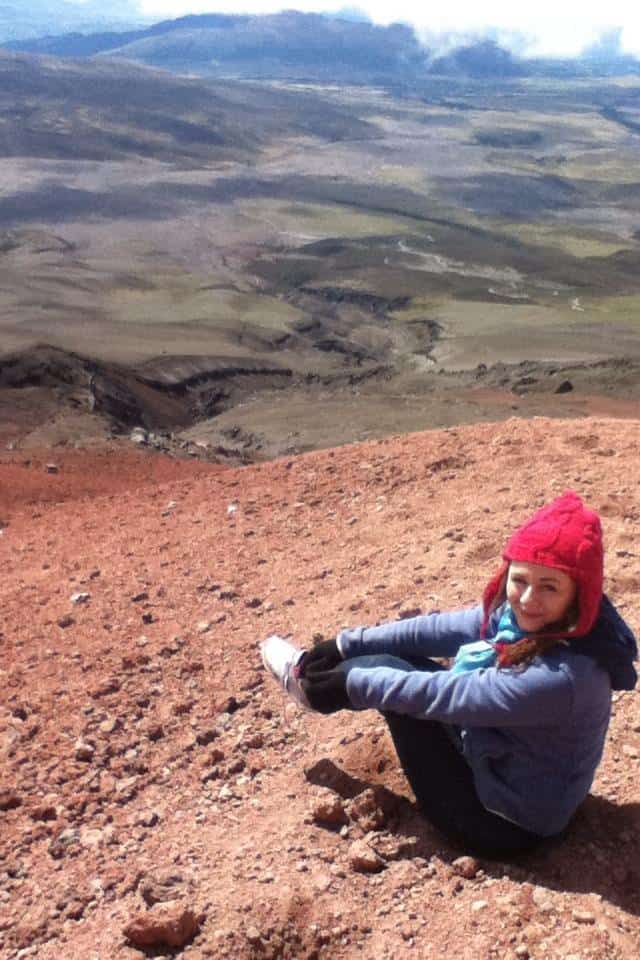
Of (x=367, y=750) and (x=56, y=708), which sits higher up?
(x=367, y=750)

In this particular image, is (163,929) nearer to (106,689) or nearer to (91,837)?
(91,837)

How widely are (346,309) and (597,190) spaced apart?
2507 inches

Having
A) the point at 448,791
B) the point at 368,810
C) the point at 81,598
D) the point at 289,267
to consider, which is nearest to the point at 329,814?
the point at 368,810

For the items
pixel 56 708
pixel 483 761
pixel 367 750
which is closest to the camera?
pixel 483 761

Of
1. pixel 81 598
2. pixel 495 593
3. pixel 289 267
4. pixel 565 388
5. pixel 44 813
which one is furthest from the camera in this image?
pixel 289 267

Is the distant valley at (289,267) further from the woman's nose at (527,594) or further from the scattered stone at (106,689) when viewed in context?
the woman's nose at (527,594)

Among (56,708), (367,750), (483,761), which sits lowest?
(56,708)

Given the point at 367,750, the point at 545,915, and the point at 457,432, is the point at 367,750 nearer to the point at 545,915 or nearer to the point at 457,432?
the point at 545,915

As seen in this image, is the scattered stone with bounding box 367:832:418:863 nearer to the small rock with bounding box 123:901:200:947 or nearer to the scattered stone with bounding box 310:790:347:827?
the scattered stone with bounding box 310:790:347:827

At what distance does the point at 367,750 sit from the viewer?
4.38 meters

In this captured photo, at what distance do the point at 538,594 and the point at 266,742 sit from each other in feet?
5.98

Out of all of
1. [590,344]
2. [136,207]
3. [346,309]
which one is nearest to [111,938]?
[590,344]

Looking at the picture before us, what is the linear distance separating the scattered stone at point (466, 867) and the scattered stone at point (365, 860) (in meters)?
0.25

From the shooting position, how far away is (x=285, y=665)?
4.22 metres
